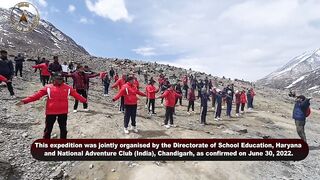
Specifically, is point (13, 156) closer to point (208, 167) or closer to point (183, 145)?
point (183, 145)

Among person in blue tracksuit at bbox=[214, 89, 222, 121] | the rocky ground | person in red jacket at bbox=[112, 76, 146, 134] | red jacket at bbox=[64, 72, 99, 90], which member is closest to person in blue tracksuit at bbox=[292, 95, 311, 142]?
the rocky ground

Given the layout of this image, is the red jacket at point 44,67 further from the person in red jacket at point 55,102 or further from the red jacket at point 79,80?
the person in red jacket at point 55,102

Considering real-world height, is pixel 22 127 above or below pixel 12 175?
above

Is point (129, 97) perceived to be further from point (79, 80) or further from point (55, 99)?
point (55, 99)

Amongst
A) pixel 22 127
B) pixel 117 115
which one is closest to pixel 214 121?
pixel 117 115

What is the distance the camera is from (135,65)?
66.7 m

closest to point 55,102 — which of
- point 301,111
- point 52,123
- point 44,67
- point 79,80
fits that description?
→ point 52,123

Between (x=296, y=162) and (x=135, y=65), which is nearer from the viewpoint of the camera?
(x=296, y=162)

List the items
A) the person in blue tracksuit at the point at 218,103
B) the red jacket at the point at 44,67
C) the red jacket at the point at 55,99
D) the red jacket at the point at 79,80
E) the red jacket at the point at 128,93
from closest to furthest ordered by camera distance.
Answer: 1. the red jacket at the point at 55,99
2. the red jacket at the point at 128,93
3. the red jacket at the point at 79,80
4. the red jacket at the point at 44,67
5. the person in blue tracksuit at the point at 218,103

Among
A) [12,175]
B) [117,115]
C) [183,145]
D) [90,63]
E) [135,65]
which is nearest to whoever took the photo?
[12,175]

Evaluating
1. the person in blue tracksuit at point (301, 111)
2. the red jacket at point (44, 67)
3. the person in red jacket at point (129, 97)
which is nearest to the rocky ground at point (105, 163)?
the person in red jacket at point (129, 97)

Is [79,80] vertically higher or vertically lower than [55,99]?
higher

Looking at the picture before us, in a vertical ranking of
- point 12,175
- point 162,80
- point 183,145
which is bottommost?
point 12,175

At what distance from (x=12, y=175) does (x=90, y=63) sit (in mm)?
50654
